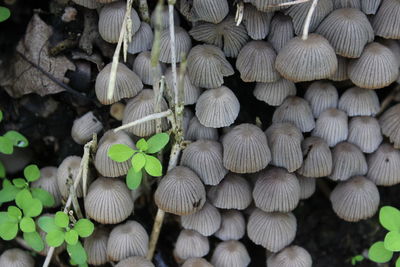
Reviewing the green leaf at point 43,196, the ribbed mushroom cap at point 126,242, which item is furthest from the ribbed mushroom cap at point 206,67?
the green leaf at point 43,196

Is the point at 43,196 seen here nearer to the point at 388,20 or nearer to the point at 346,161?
the point at 346,161

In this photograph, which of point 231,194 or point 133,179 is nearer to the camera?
point 133,179

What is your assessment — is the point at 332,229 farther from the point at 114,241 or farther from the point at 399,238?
the point at 114,241

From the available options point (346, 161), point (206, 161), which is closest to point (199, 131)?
point (206, 161)

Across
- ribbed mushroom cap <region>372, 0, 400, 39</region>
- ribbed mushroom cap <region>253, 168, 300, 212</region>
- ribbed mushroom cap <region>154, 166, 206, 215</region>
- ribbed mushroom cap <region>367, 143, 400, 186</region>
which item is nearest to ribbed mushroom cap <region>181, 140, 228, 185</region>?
ribbed mushroom cap <region>154, 166, 206, 215</region>

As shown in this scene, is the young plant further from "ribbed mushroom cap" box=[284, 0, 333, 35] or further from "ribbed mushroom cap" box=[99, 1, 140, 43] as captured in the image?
"ribbed mushroom cap" box=[284, 0, 333, 35]

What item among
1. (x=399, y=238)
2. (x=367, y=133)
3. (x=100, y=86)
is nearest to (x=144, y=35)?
(x=100, y=86)
